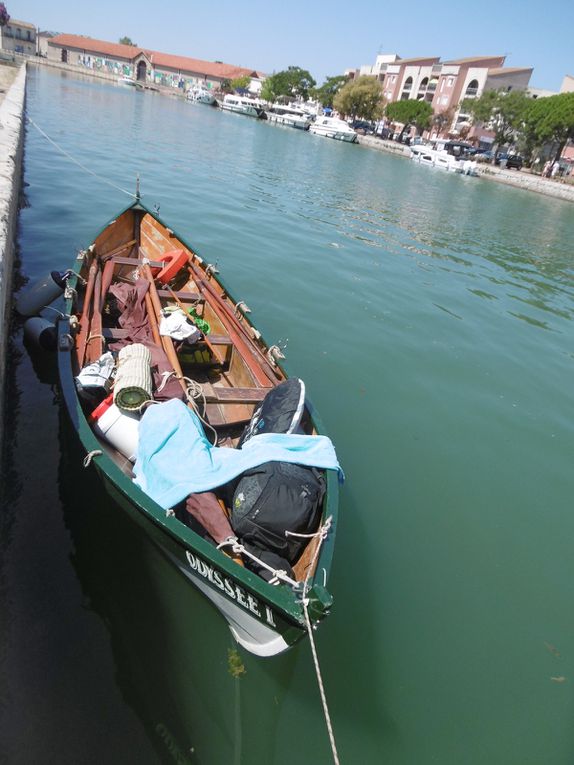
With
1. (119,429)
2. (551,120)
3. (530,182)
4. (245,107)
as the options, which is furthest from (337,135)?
(119,429)

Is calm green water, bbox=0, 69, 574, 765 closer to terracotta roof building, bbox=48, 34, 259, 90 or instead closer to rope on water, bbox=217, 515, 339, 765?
rope on water, bbox=217, 515, 339, 765

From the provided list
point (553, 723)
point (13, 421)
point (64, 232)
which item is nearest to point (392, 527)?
point (553, 723)

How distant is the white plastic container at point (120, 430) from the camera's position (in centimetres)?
453

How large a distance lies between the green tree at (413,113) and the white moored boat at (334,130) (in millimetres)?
9920

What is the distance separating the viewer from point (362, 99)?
79.9m

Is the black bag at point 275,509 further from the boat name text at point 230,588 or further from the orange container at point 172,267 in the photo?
the orange container at point 172,267

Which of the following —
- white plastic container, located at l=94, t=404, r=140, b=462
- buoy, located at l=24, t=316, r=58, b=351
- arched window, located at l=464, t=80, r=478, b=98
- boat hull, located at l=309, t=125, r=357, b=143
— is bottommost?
buoy, located at l=24, t=316, r=58, b=351

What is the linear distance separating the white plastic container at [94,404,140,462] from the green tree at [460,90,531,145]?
2670 inches

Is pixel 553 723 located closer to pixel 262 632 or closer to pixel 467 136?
pixel 262 632

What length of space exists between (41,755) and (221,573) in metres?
1.58

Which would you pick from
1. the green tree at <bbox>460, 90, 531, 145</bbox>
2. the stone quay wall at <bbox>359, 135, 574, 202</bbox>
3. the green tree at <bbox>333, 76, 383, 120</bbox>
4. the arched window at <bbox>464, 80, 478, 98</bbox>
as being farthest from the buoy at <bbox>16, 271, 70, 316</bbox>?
the arched window at <bbox>464, 80, 478, 98</bbox>

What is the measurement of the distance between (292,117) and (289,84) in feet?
104

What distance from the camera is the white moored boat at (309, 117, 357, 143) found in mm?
69125

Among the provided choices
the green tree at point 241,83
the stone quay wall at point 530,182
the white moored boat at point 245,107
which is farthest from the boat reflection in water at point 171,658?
the green tree at point 241,83
